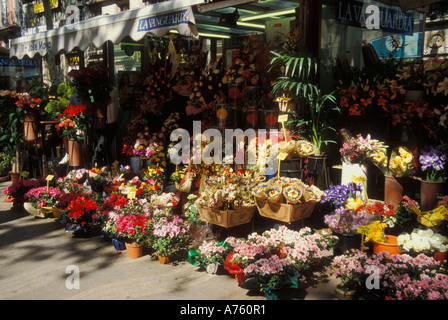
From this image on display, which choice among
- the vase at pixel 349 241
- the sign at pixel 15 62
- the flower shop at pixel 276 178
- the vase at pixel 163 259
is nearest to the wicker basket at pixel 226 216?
the flower shop at pixel 276 178

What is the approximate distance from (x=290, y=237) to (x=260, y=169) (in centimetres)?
114

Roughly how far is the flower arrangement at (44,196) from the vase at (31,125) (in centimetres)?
153

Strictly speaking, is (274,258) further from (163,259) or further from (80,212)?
(80,212)

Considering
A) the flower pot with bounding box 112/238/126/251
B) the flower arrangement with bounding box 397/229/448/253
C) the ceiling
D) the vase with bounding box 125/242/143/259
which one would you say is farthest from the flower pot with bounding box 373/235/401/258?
the ceiling

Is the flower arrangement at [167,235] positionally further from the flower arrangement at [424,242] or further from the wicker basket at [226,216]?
the flower arrangement at [424,242]

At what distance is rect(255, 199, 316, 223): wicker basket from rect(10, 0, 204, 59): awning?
7.32 feet

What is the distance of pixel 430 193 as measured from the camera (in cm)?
439

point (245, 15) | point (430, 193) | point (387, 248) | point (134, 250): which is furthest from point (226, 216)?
point (245, 15)

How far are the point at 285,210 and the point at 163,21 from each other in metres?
2.92

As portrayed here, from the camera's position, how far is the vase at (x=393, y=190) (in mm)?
4695

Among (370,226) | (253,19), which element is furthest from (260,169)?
(253,19)

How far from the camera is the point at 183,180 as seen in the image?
18.8 feet

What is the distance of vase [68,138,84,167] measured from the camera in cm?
686
